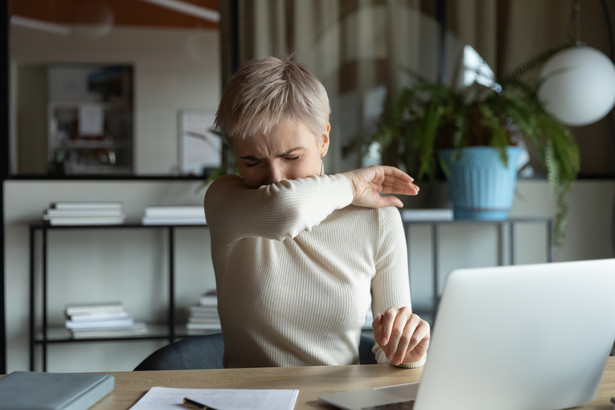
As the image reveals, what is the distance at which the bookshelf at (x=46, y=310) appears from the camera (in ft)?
9.10

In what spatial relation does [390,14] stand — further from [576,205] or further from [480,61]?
[576,205]

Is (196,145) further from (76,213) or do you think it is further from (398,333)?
(398,333)

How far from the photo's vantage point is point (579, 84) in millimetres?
2705

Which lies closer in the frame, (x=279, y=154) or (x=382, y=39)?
(x=279, y=154)

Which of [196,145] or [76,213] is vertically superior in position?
[196,145]

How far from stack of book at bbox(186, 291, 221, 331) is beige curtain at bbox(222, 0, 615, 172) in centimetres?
85

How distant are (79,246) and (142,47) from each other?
3.07 meters

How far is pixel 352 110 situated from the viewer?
10.8 feet

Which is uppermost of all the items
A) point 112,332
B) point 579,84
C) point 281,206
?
point 579,84

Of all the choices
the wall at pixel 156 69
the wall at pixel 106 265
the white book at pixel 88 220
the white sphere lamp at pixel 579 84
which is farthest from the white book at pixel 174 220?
the wall at pixel 156 69

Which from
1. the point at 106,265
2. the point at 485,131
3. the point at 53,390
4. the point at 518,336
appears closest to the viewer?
the point at 518,336

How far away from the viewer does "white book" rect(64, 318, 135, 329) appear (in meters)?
2.79

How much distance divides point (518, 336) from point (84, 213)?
2.25 meters

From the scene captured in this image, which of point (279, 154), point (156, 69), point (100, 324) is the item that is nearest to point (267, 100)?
point (279, 154)
